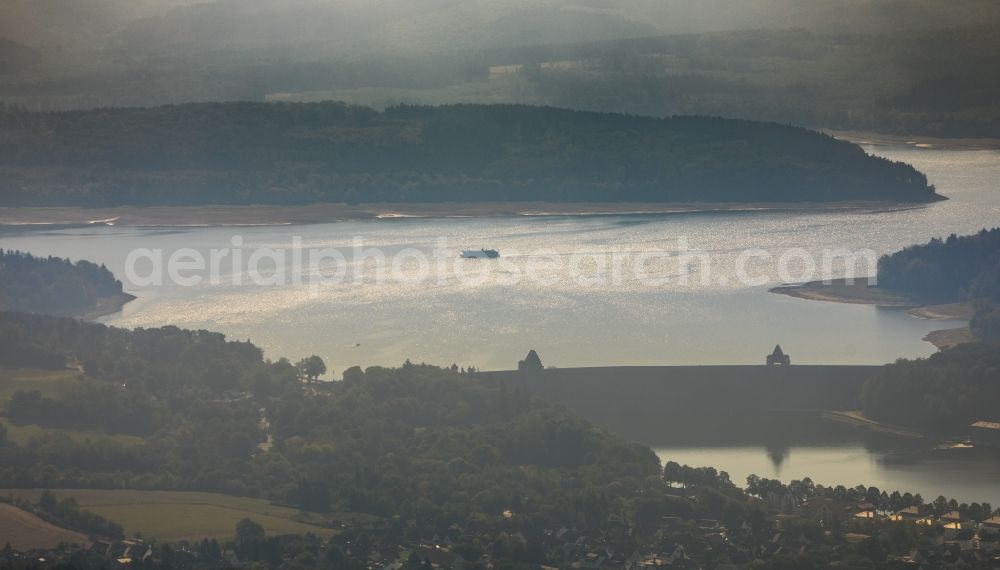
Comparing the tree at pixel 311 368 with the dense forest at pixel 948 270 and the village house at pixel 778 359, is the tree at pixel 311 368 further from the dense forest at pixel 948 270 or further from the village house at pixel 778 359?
the dense forest at pixel 948 270

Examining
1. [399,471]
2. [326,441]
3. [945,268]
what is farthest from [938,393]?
[945,268]

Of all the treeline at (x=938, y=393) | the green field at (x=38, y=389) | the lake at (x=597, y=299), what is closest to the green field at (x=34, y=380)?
the green field at (x=38, y=389)

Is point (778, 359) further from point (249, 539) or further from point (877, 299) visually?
point (249, 539)

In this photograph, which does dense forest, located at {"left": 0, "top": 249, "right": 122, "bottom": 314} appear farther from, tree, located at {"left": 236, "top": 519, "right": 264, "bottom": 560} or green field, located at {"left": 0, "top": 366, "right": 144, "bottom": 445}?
tree, located at {"left": 236, "top": 519, "right": 264, "bottom": 560}

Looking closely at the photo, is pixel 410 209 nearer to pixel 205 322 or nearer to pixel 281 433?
pixel 205 322

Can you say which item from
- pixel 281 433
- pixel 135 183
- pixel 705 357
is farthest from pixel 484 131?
pixel 281 433

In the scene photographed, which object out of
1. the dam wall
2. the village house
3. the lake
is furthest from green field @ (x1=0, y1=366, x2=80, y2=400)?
the village house
